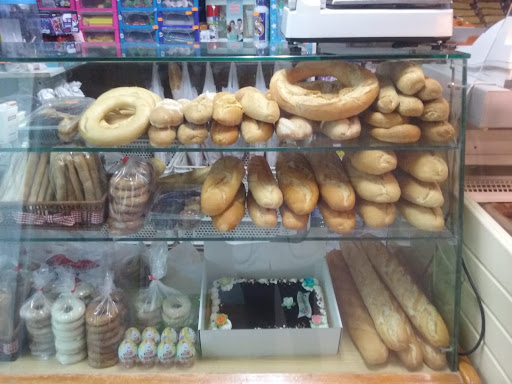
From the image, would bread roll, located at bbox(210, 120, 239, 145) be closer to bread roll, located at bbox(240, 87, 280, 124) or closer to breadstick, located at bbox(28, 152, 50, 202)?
bread roll, located at bbox(240, 87, 280, 124)

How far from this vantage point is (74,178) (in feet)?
4.41

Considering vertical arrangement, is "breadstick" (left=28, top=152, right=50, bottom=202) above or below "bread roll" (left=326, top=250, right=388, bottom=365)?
above

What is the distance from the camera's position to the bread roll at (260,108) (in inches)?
45.7

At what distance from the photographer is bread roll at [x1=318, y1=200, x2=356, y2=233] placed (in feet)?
4.17

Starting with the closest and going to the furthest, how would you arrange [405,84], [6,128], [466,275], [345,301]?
[405,84]
[6,128]
[466,275]
[345,301]

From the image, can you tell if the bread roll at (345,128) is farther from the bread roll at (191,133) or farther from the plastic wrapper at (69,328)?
the plastic wrapper at (69,328)

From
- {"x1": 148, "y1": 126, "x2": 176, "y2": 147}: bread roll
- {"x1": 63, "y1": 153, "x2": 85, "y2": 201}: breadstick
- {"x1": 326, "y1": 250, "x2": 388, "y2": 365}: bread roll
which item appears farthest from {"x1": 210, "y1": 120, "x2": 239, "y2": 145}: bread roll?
{"x1": 326, "y1": 250, "x2": 388, "y2": 365}: bread roll

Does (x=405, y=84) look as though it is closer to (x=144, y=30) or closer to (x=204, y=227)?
(x=204, y=227)

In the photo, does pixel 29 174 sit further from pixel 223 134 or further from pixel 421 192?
pixel 421 192

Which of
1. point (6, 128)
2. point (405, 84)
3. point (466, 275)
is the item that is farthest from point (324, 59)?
point (6, 128)

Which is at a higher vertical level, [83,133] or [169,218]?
[83,133]

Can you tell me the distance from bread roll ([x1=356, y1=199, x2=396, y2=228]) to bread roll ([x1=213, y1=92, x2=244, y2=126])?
44cm

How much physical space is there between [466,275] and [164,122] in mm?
1017

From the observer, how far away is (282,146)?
124cm
